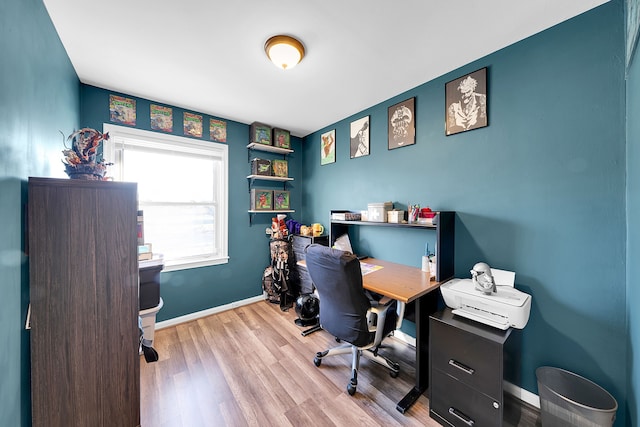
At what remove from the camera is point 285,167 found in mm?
3412

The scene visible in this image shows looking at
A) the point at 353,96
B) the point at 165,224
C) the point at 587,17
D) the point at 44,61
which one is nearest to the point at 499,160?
the point at 587,17

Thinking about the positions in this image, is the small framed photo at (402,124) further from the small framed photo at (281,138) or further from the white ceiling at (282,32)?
the small framed photo at (281,138)

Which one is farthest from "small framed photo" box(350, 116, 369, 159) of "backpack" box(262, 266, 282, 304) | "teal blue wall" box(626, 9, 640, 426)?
"backpack" box(262, 266, 282, 304)

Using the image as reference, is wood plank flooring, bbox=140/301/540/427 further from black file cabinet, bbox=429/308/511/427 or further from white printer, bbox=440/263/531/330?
white printer, bbox=440/263/531/330

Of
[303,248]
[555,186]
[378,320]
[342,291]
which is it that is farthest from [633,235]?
[303,248]

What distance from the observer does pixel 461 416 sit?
1.35 m

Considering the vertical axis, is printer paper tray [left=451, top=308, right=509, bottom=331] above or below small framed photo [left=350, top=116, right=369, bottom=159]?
below

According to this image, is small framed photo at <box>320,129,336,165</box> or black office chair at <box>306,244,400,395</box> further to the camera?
small framed photo at <box>320,129,336,165</box>

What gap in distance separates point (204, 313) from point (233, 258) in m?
0.74

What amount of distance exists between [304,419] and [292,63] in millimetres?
2479

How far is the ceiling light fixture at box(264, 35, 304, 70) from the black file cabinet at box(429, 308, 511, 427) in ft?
6.91

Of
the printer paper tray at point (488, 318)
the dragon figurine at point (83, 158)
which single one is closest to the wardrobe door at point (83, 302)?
the dragon figurine at point (83, 158)

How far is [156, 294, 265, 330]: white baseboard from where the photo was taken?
2.56 metres

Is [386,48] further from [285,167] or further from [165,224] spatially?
[165,224]
